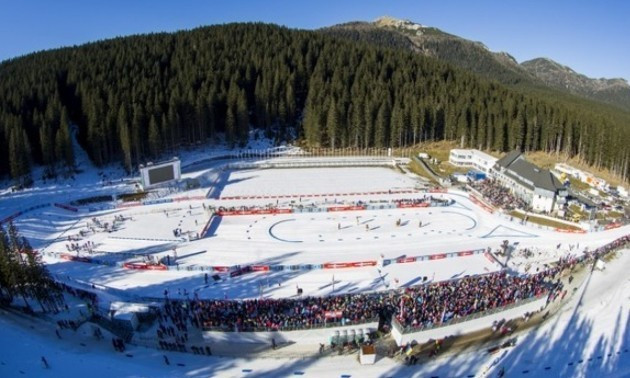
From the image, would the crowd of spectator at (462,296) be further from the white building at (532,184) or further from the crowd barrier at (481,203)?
the white building at (532,184)

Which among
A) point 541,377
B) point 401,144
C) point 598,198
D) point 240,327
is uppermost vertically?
point 401,144

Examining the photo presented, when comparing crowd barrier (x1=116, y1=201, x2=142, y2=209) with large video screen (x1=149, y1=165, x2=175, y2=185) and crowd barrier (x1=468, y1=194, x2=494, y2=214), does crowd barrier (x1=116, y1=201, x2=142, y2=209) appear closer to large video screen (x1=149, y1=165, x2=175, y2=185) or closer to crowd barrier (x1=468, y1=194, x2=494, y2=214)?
large video screen (x1=149, y1=165, x2=175, y2=185)

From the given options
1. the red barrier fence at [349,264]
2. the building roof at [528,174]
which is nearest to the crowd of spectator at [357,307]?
the red barrier fence at [349,264]

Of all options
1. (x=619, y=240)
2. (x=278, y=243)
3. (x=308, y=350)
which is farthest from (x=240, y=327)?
(x=619, y=240)

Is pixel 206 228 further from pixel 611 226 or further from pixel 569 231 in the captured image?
pixel 611 226

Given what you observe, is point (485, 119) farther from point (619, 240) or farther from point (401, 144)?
point (619, 240)

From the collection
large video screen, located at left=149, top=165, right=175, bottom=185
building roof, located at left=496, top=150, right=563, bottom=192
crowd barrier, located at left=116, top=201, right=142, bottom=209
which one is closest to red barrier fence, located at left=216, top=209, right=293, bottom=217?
crowd barrier, located at left=116, top=201, right=142, bottom=209

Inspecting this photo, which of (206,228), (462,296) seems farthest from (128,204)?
(462,296)
